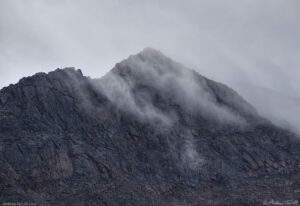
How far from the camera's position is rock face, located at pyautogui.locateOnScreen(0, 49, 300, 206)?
131 metres

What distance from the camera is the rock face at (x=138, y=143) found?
5143 inches

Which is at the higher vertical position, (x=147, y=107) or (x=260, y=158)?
(x=147, y=107)

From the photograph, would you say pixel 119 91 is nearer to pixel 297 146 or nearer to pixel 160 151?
pixel 160 151

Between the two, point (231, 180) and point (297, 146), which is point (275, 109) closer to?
point (297, 146)

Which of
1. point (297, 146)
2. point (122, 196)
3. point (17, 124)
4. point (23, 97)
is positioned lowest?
point (122, 196)

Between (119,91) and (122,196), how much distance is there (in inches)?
1886

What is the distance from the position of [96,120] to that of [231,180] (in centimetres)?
4416

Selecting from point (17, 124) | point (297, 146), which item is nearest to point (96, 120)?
point (17, 124)

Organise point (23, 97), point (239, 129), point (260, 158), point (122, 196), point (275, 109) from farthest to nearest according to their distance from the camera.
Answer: point (275, 109)
point (239, 129)
point (260, 158)
point (23, 97)
point (122, 196)

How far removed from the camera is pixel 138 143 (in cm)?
15538

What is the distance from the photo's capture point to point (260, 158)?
16000 centimetres

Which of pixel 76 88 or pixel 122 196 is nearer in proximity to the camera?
pixel 122 196

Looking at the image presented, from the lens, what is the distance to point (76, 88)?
531 ft

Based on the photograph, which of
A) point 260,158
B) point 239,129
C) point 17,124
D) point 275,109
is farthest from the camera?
point 275,109
